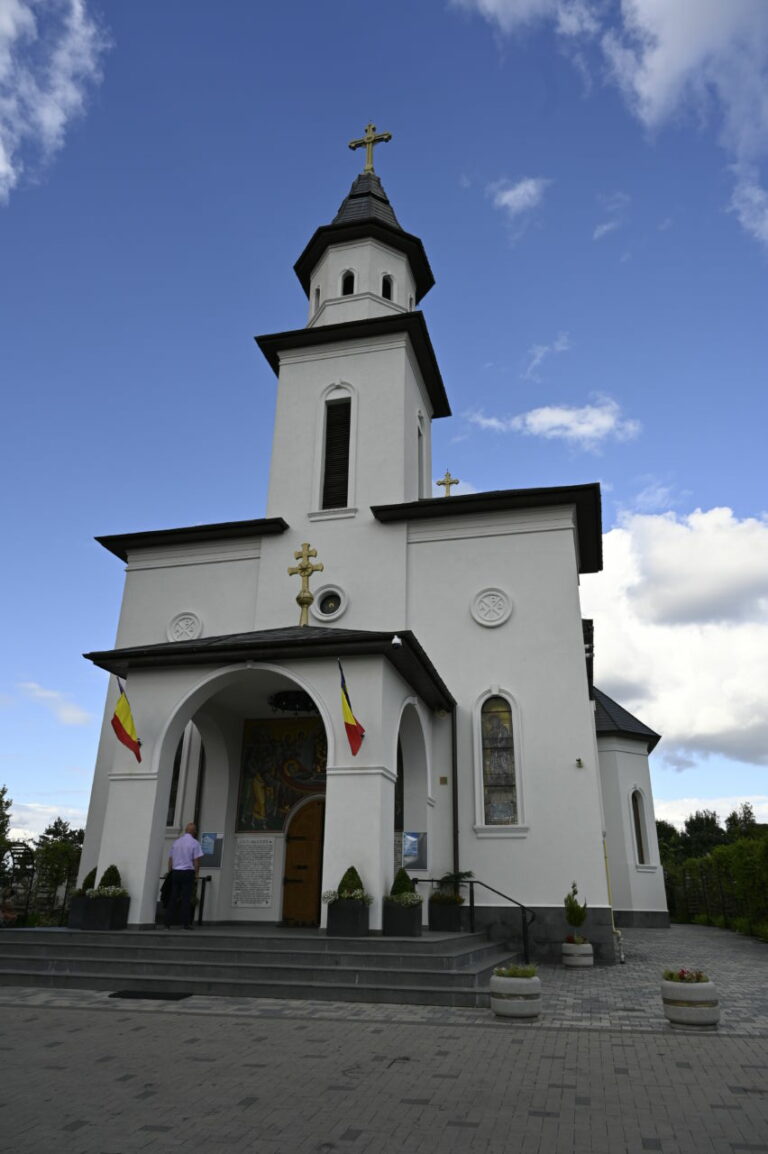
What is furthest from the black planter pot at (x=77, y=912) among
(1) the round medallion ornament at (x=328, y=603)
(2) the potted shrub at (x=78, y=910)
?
(1) the round medallion ornament at (x=328, y=603)

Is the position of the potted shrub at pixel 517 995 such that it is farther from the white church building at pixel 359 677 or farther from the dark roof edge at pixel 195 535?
the dark roof edge at pixel 195 535

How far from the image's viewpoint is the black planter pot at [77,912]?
37.8 feet

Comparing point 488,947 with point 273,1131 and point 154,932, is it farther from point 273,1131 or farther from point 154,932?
point 273,1131

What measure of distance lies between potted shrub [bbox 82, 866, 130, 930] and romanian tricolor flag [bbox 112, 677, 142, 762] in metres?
1.82

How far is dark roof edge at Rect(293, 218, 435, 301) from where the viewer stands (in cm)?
2095

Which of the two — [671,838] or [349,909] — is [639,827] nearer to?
[349,909]

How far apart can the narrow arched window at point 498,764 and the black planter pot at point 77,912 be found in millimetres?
6733

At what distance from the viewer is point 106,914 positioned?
1125 centimetres

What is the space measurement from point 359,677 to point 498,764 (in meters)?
4.23

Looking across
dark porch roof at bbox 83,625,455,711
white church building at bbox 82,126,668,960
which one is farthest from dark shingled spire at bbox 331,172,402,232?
dark porch roof at bbox 83,625,455,711

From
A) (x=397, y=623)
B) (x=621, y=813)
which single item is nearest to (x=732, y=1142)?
(x=397, y=623)

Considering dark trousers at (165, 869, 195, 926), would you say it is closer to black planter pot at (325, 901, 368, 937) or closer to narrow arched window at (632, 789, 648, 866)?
black planter pot at (325, 901, 368, 937)

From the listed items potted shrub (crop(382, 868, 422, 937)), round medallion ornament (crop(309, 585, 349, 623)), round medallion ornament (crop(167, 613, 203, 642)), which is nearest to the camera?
potted shrub (crop(382, 868, 422, 937))

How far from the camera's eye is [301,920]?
14.3 metres
